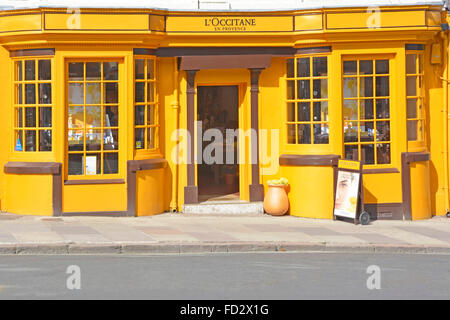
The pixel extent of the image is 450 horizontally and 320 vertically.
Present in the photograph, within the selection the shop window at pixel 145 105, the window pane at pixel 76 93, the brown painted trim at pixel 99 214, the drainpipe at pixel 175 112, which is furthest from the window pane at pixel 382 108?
the window pane at pixel 76 93

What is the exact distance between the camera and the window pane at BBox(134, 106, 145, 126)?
16.4 meters

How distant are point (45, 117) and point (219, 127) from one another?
4781 mm

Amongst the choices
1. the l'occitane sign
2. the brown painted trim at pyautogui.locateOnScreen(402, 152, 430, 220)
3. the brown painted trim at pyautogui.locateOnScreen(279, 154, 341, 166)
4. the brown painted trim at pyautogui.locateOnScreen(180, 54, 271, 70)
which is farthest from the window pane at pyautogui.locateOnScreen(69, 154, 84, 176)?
the brown painted trim at pyautogui.locateOnScreen(402, 152, 430, 220)

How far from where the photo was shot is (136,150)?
1639cm

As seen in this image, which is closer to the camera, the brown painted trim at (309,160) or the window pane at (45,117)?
the window pane at (45,117)

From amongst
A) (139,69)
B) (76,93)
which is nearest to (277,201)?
(139,69)

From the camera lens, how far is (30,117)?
1616cm

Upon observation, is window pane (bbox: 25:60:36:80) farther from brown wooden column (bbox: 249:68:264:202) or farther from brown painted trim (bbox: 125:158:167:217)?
brown wooden column (bbox: 249:68:264:202)

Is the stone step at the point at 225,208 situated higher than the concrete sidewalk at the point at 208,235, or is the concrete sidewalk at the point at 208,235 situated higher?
the stone step at the point at 225,208

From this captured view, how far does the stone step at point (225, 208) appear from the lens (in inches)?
659

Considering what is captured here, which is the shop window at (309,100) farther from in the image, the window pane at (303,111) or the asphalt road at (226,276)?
the asphalt road at (226,276)

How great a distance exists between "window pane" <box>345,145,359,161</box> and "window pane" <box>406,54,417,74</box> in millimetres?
1791

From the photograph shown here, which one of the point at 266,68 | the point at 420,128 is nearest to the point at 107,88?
→ the point at 266,68
